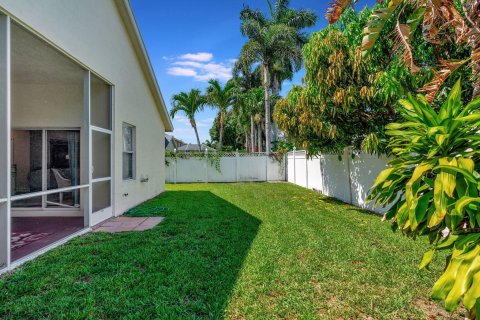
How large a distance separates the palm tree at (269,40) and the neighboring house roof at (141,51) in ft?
28.7

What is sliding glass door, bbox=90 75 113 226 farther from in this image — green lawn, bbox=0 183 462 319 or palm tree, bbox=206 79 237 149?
palm tree, bbox=206 79 237 149

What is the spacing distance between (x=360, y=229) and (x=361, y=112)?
116 inches

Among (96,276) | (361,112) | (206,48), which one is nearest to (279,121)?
(361,112)

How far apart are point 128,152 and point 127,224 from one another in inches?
108

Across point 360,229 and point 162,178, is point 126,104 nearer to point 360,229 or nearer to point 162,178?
point 162,178

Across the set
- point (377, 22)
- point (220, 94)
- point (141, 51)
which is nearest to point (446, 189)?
point (377, 22)

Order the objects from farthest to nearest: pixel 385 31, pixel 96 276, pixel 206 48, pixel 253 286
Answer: pixel 206 48, pixel 385 31, pixel 96 276, pixel 253 286

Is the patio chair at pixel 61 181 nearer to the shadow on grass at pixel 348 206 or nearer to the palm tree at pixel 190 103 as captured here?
the shadow on grass at pixel 348 206

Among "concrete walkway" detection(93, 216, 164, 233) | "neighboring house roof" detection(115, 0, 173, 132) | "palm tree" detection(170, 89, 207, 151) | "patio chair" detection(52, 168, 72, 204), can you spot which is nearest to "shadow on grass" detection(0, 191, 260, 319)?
"concrete walkway" detection(93, 216, 164, 233)

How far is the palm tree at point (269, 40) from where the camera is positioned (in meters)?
18.6

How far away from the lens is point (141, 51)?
909 centimetres

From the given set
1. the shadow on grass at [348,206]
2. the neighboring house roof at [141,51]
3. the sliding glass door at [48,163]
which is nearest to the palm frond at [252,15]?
the neighboring house roof at [141,51]

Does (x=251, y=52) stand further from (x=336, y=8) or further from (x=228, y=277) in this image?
(x=228, y=277)

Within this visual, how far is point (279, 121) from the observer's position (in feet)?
30.2
